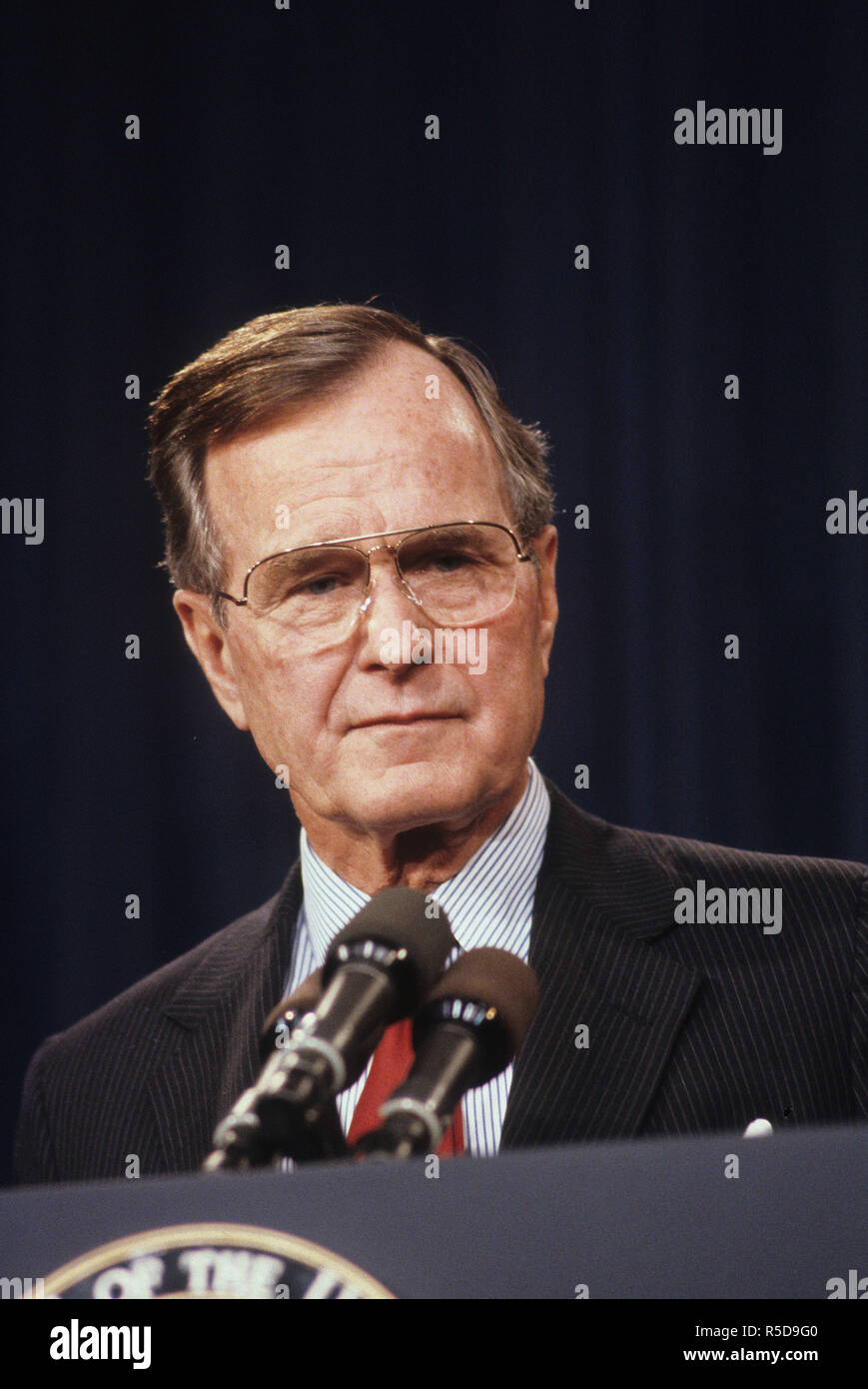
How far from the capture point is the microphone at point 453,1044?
1.18 meters

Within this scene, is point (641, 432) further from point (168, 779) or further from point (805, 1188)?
point (805, 1188)

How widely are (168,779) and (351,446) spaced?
1.96 feet

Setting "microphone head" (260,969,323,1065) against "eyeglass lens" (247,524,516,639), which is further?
"eyeglass lens" (247,524,516,639)

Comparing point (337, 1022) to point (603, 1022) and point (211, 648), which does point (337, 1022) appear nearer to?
point (603, 1022)

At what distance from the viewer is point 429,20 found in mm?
2369

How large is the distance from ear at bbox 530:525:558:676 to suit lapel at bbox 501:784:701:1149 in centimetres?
30

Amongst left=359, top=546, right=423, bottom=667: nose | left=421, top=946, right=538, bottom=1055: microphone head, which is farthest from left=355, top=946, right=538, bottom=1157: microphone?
left=359, top=546, right=423, bottom=667: nose

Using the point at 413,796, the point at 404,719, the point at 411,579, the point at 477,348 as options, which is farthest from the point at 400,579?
the point at 477,348

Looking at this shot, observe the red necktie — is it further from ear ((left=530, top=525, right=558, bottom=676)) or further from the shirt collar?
ear ((left=530, top=525, right=558, bottom=676))

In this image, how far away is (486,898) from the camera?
205cm

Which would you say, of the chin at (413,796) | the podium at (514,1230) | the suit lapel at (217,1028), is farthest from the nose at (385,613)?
the podium at (514,1230)

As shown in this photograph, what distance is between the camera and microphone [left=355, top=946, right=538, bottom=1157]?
118cm

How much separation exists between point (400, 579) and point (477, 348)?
44cm
